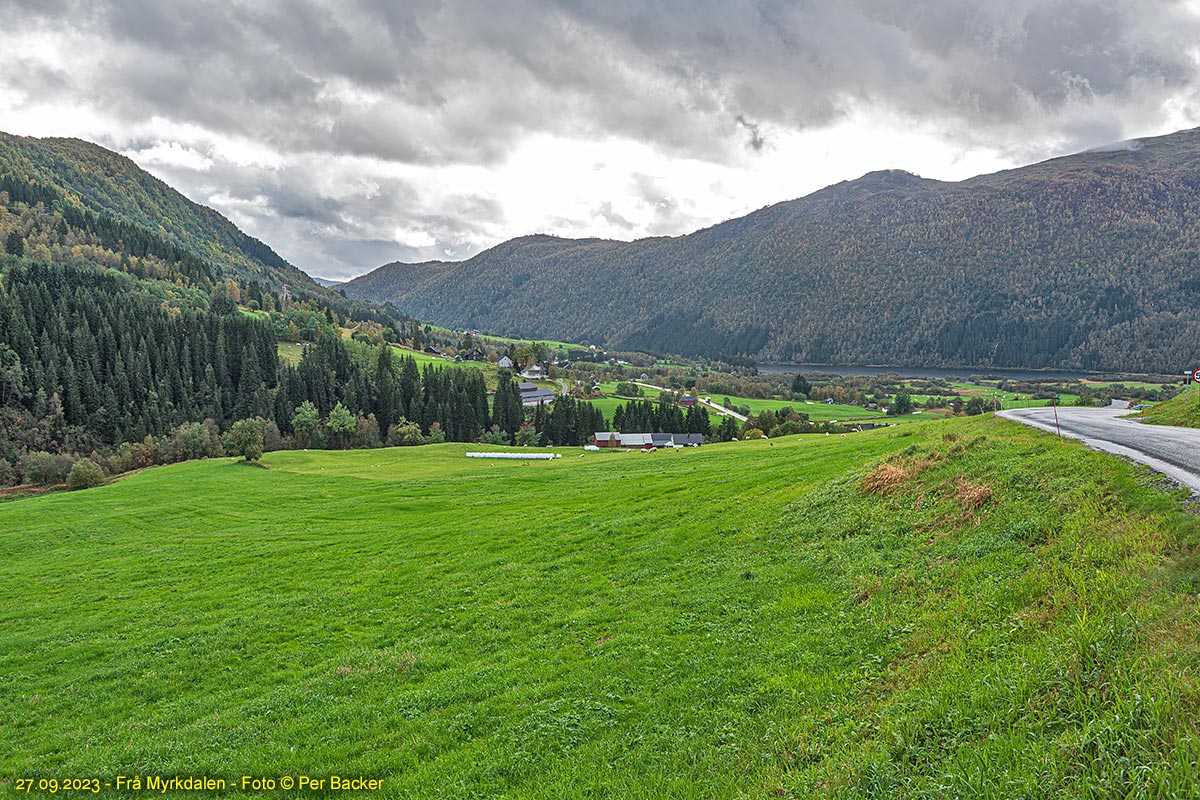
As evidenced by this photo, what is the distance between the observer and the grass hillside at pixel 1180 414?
2453cm

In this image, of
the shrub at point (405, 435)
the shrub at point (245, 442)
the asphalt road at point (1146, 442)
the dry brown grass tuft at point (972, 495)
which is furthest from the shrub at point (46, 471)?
the asphalt road at point (1146, 442)

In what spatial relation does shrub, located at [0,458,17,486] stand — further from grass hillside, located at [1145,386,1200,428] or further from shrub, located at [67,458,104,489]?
grass hillside, located at [1145,386,1200,428]

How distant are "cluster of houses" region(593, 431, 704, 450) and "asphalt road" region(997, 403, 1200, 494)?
308 feet

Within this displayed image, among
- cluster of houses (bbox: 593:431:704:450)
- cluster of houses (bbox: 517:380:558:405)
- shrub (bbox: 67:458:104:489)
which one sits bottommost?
cluster of houses (bbox: 593:431:704:450)

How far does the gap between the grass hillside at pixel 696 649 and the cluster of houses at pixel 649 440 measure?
301 ft

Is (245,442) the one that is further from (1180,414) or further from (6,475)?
(1180,414)

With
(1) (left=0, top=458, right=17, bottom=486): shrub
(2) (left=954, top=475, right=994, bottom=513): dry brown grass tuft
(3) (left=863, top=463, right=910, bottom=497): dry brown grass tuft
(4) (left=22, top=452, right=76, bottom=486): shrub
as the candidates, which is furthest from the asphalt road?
(1) (left=0, top=458, right=17, bottom=486): shrub

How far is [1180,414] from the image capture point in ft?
84.8

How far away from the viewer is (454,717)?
Answer: 11531 mm

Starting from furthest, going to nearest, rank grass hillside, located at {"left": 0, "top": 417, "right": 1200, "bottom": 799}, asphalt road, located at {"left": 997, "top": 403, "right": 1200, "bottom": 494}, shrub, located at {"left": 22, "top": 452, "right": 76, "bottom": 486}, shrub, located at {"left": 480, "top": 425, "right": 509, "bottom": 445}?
1. shrub, located at {"left": 480, "top": 425, "right": 509, "bottom": 445}
2. shrub, located at {"left": 22, "top": 452, "right": 76, "bottom": 486}
3. asphalt road, located at {"left": 997, "top": 403, "right": 1200, "bottom": 494}
4. grass hillside, located at {"left": 0, "top": 417, "right": 1200, "bottom": 799}

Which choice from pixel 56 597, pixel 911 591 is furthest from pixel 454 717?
pixel 56 597

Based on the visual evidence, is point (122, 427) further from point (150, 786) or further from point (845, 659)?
point (845, 659)

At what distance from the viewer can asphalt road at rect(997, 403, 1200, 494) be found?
13530 mm

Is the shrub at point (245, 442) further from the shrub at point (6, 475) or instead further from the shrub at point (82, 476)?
the shrub at point (6, 475)
